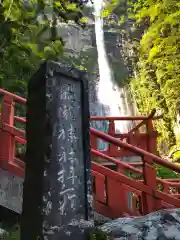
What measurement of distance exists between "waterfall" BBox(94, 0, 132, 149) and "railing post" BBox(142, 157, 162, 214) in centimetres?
1220

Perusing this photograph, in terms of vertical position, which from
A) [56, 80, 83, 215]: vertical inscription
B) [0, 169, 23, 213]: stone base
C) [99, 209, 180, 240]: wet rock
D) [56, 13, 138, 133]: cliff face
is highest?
[56, 13, 138, 133]: cliff face

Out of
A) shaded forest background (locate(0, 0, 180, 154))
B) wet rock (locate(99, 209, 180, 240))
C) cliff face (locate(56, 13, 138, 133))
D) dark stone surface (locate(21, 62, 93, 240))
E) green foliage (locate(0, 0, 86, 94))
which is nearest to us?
dark stone surface (locate(21, 62, 93, 240))

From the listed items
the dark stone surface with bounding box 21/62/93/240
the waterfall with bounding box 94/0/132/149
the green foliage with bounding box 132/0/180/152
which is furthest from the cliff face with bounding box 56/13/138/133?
the dark stone surface with bounding box 21/62/93/240

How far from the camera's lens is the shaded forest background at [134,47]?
6.60 metres

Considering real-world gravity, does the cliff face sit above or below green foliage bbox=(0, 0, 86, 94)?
above

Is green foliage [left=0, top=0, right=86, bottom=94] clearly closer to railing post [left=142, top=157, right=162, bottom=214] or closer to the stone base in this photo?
the stone base

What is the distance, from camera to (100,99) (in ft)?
54.6

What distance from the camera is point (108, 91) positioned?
1712 centimetres

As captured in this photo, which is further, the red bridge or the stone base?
the stone base

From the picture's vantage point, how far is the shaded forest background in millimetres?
6598

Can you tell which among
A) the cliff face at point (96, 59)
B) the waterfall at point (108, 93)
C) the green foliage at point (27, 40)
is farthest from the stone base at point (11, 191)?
the waterfall at point (108, 93)

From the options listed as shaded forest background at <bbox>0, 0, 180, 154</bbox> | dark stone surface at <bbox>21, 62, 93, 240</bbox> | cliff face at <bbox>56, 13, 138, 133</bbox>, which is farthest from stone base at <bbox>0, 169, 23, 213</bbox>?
cliff face at <bbox>56, 13, 138, 133</bbox>

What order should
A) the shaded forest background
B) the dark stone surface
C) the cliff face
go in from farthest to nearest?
1. the cliff face
2. the shaded forest background
3. the dark stone surface

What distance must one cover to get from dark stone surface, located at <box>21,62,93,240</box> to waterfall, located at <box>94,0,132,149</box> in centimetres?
1290
